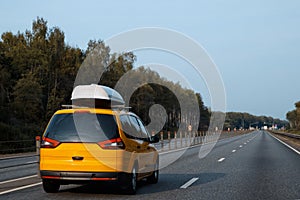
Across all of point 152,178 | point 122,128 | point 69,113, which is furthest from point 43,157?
point 152,178

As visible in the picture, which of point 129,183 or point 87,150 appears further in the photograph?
point 129,183

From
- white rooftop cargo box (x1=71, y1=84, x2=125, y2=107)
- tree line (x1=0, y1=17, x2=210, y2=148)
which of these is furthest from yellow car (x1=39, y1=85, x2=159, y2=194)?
tree line (x1=0, y1=17, x2=210, y2=148)

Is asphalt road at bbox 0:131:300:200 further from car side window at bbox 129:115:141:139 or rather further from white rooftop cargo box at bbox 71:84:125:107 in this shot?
white rooftop cargo box at bbox 71:84:125:107

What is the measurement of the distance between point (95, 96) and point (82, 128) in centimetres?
362

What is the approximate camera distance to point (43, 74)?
6303cm

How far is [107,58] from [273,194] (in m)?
70.7

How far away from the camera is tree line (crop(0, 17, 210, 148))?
2016 inches

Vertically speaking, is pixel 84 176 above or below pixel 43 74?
below

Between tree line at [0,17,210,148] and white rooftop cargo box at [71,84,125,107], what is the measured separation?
33.3m

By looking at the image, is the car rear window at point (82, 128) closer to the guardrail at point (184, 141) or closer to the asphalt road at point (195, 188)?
the asphalt road at point (195, 188)

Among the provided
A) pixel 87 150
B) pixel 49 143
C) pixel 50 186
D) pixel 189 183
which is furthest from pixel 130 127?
pixel 189 183

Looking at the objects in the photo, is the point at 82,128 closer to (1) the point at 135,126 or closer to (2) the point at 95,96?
(1) the point at 135,126

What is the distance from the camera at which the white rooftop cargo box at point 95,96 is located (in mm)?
12688

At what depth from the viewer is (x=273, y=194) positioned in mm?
9812
